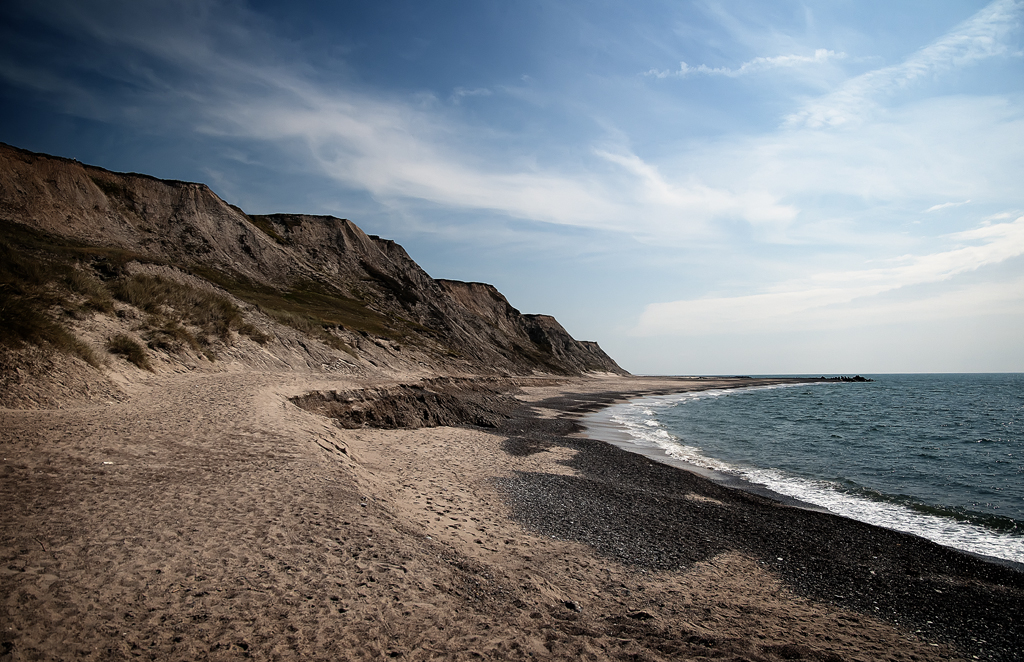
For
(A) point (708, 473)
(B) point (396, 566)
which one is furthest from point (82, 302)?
(A) point (708, 473)

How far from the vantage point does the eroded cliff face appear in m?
26.4

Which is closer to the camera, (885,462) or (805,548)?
(805,548)

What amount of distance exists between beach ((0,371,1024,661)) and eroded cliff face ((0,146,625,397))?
31.0ft

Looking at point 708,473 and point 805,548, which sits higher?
point 805,548

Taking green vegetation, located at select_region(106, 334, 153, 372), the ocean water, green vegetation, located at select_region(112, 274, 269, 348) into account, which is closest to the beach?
the ocean water

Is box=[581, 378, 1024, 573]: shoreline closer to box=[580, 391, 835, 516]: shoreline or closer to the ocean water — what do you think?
box=[580, 391, 835, 516]: shoreline

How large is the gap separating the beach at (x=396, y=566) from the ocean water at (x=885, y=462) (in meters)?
2.50

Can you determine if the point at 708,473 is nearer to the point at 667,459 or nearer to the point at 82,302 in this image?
the point at 667,459

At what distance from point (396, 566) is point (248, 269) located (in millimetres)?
51014

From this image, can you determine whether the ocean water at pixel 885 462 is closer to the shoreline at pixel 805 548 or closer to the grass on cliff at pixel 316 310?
the shoreline at pixel 805 548

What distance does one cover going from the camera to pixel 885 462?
714 inches

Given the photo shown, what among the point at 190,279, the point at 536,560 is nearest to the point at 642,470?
the point at 536,560

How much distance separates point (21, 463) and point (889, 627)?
12.7 meters

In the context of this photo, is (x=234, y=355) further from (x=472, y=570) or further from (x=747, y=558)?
(x=747, y=558)
